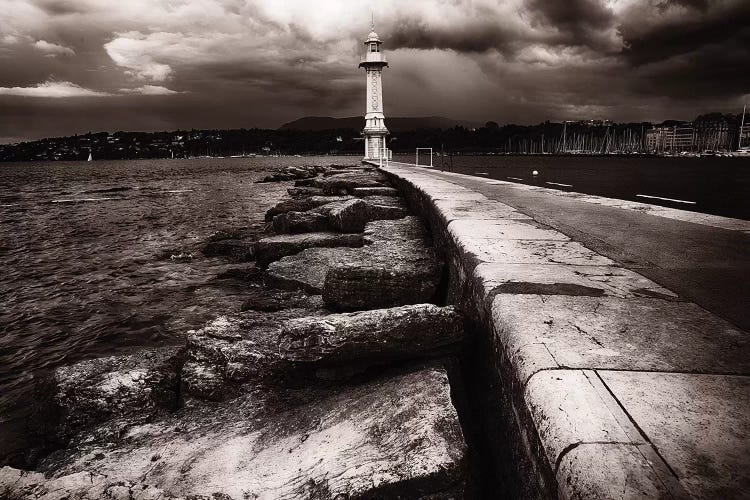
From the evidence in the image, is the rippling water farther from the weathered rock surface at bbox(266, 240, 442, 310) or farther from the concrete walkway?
the concrete walkway

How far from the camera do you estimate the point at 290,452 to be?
2186 millimetres

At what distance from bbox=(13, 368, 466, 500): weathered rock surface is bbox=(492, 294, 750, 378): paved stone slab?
20.3 inches

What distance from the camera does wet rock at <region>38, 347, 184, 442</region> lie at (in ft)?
10.6

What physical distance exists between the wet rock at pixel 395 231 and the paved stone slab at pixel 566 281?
2727mm

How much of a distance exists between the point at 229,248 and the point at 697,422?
11.0m

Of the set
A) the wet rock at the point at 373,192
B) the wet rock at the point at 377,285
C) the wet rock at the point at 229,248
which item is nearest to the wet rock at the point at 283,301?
the wet rock at the point at 377,285

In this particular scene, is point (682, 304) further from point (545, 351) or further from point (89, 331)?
point (89, 331)

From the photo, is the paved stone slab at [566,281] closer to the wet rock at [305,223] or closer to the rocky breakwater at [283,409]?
the rocky breakwater at [283,409]

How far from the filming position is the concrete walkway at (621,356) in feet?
3.77

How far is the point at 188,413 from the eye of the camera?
2973 mm

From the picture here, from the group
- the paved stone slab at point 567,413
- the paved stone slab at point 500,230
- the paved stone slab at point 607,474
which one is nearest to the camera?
the paved stone slab at point 607,474

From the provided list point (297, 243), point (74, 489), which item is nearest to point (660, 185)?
point (297, 243)

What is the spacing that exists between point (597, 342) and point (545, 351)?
268 mm

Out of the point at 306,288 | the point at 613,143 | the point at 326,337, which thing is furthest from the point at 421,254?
the point at 613,143
